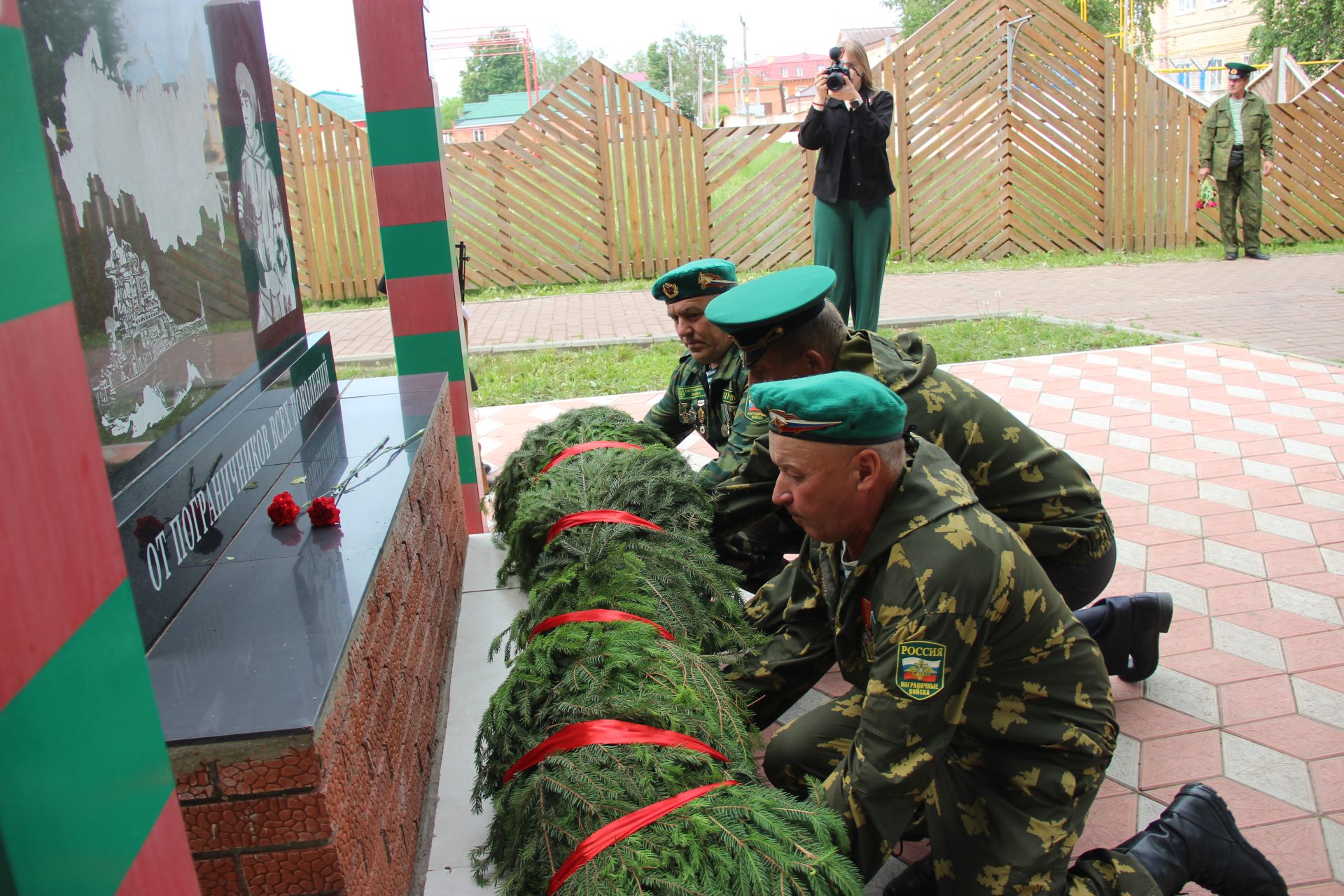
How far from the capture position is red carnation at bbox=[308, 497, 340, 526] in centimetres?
228

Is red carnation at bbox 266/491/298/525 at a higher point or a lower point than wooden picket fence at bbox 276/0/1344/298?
lower

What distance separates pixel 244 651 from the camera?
5.68 ft

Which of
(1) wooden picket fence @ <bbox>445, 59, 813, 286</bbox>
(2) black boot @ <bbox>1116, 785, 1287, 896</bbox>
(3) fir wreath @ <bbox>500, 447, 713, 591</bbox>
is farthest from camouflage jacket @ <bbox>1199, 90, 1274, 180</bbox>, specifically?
(2) black boot @ <bbox>1116, 785, 1287, 896</bbox>

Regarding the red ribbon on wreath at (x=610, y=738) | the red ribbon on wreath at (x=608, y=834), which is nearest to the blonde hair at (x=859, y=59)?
the red ribbon on wreath at (x=610, y=738)

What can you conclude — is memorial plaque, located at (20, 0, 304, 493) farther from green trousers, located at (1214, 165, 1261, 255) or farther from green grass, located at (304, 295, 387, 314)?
green trousers, located at (1214, 165, 1261, 255)

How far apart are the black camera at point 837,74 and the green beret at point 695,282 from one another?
10.2ft

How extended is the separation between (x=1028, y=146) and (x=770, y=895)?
471 inches

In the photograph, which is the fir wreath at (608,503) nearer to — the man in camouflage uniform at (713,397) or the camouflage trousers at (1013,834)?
the man in camouflage uniform at (713,397)

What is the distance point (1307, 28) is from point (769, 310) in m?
26.7

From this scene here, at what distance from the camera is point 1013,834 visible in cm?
196

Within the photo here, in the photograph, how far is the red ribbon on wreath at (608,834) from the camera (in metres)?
1.56

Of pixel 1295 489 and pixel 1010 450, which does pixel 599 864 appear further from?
pixel 1295 489

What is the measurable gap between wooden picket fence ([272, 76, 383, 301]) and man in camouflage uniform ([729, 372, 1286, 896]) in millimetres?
10126

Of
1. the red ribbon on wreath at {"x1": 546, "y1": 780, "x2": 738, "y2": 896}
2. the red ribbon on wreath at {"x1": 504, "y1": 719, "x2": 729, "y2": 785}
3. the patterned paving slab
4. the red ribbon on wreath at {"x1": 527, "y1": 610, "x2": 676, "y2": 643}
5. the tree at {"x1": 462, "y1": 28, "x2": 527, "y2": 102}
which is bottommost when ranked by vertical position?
the patterned paving slab
